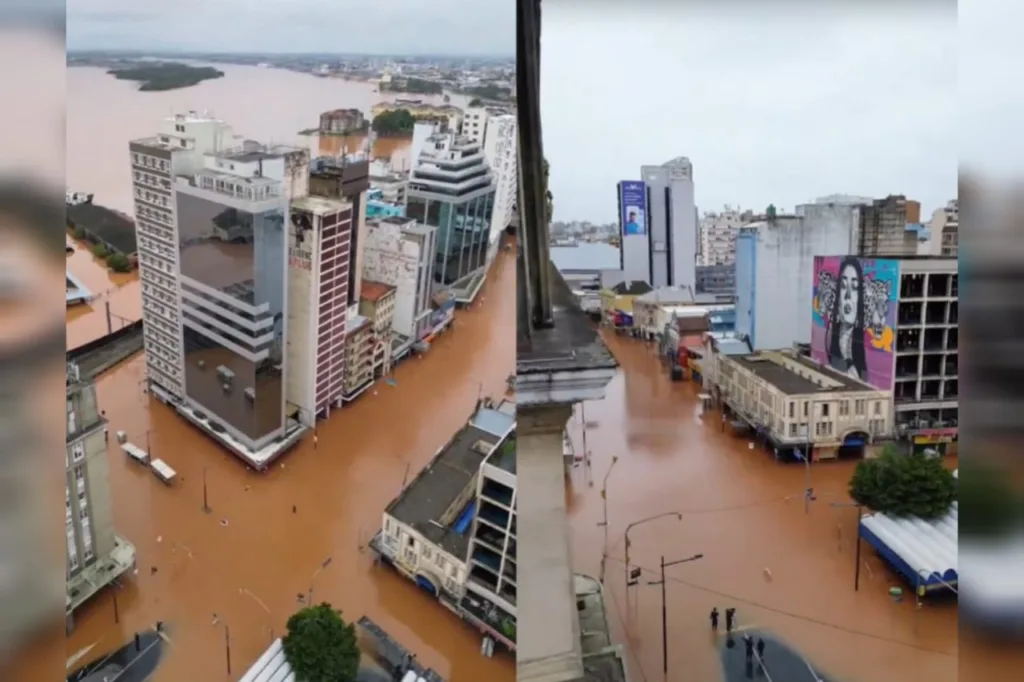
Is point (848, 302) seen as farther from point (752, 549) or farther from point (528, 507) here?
point (528, 507)

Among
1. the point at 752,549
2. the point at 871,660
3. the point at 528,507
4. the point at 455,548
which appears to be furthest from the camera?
the point at 752,549

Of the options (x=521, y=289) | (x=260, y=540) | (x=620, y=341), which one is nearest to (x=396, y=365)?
(x=521, y=289)

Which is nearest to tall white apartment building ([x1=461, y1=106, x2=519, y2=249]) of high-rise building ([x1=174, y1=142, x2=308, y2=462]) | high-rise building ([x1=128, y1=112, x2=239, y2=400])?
high-rise building ([x1=174, y1=142, x2=308, y2=462])

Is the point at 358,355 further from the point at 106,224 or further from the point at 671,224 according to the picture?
the point at 671,224

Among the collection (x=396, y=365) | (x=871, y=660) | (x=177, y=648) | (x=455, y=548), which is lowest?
(x=871, y=660)

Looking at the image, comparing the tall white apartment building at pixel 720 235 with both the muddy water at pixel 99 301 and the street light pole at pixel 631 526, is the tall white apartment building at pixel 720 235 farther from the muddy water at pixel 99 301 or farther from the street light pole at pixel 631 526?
the muddy water at pixel 99 301

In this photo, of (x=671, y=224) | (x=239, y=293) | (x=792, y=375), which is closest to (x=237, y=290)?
(x=239, y=293)
